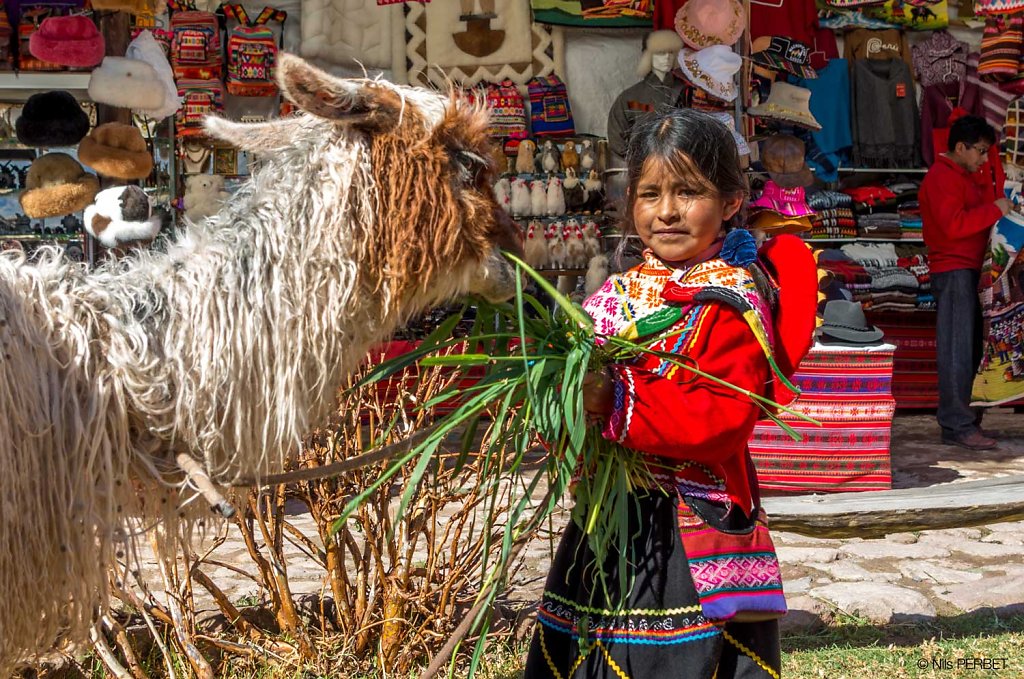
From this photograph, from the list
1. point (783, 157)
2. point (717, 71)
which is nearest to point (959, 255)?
point (783, 157)

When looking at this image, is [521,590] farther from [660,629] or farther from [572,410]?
[572,410]

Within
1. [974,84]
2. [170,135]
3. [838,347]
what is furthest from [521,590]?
[974,84]

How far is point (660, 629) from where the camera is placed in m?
2.03

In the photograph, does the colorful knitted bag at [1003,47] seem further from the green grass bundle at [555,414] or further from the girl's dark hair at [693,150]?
the green grass bundle at [555,414]

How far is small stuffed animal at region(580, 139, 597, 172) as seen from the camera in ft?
27.6

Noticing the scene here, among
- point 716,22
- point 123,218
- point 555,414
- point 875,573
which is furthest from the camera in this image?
point 716,22

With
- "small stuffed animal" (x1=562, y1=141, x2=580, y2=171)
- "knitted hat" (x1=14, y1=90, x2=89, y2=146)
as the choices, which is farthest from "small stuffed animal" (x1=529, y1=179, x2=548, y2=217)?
"knitted hat" (x1=14, y1=90, x2=89, y2=146)

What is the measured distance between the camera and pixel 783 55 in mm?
8789

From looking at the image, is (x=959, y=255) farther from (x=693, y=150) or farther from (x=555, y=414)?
(x=555, y=414)

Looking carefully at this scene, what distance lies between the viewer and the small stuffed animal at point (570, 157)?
8.42 meters

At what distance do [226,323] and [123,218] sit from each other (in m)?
2.39

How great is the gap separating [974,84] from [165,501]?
9008 millimetres

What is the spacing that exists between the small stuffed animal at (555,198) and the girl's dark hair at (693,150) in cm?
615

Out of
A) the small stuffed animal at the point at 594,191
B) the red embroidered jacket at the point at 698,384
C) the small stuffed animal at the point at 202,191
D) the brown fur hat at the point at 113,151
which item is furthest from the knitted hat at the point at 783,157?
the red embroidered jacket at the point at 698,384
